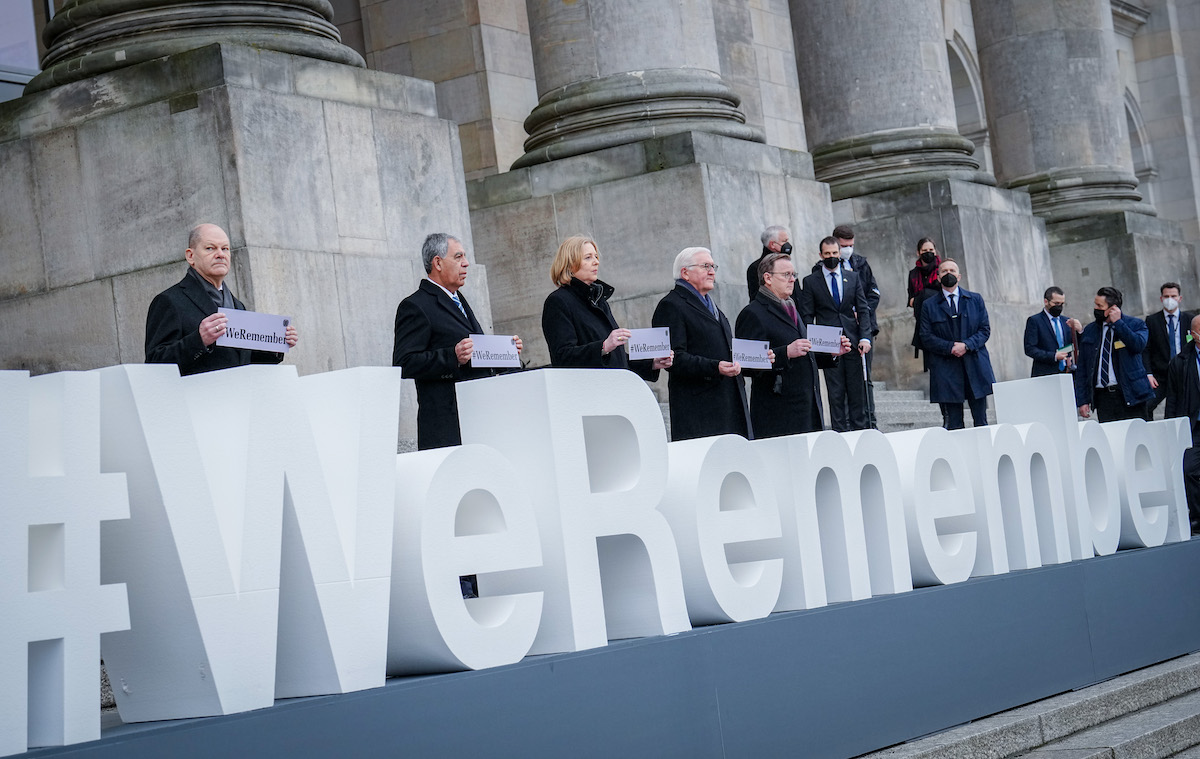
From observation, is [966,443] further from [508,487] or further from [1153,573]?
[508,487]

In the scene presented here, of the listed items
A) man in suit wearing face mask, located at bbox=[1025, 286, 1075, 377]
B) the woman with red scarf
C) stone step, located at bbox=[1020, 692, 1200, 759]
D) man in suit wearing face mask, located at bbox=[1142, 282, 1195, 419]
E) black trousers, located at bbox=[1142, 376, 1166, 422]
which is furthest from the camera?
man in suit wearing face mask, located at bbox=[1142, 282, 1195, 419]

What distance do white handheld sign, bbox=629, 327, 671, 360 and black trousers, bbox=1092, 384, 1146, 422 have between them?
25.1 ft

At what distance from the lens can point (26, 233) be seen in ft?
29.4

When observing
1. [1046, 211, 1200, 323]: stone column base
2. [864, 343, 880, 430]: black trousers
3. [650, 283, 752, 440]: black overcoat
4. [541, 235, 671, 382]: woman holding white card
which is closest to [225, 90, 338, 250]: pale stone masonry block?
[541, 235, 671, 382]: woman holding white card

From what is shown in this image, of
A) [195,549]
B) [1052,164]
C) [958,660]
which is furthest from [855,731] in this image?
[1052,164]

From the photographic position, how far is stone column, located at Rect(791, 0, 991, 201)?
16.4 metres

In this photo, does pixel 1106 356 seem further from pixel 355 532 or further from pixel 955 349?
pixel 355 532

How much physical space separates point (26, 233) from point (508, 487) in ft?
16.6

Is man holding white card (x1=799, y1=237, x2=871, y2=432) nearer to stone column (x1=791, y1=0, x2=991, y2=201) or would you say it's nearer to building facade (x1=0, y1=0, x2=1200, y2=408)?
building facade (x1=0, y1=0, x2=1200, y2=408)

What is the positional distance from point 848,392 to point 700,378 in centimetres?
434

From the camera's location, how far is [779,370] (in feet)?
26.7

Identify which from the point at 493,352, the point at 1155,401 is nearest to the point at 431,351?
the point at 493,352

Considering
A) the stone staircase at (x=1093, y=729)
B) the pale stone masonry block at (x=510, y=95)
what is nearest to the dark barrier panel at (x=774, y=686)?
the stone staircase at (x=1093, y=729)

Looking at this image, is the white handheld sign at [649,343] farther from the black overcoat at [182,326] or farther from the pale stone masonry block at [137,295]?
the pale stone masonry block at [137,295]
